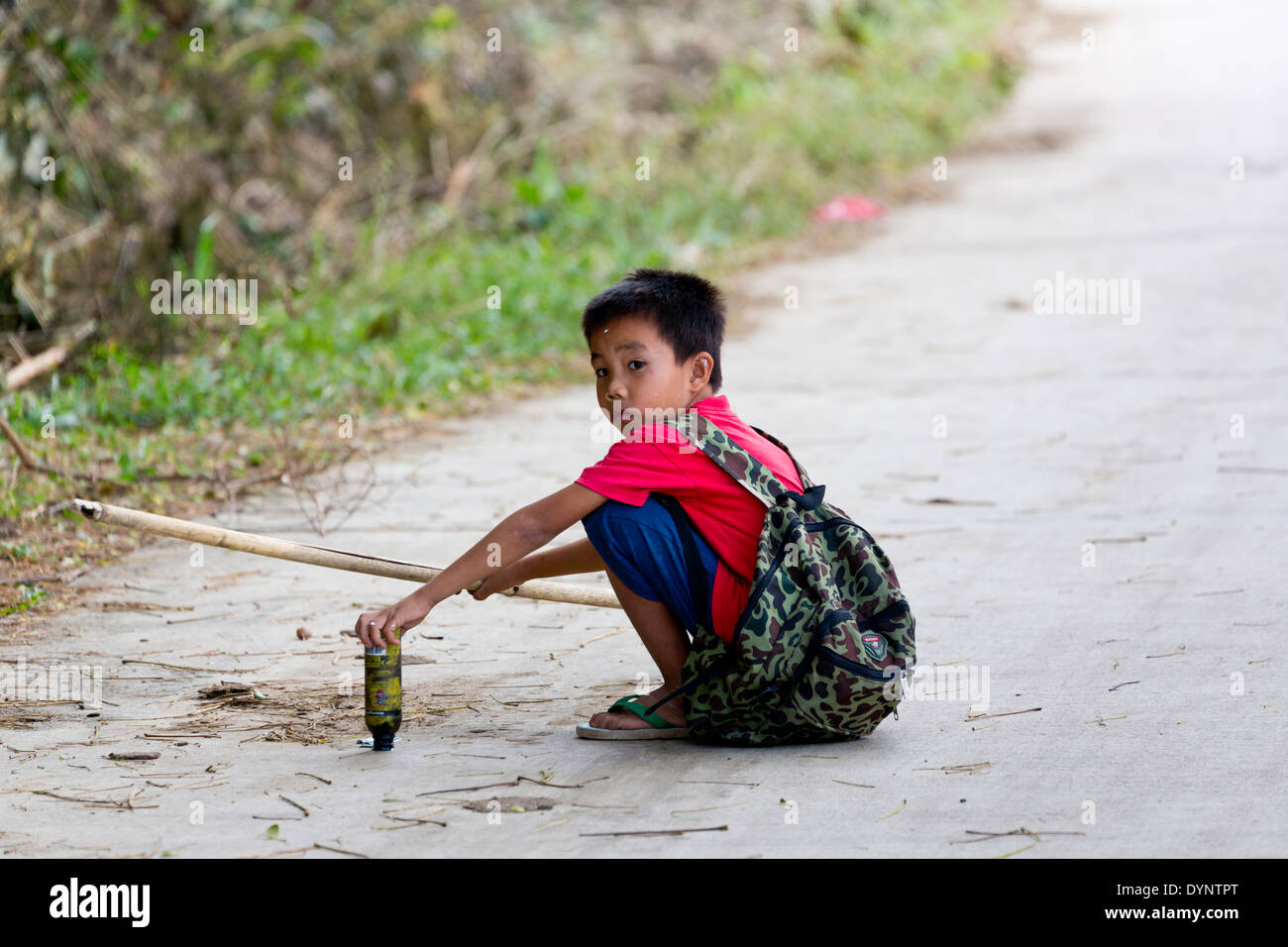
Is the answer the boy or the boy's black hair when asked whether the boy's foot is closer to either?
the boy

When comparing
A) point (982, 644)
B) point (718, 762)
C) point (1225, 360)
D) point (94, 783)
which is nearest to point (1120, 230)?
point (1225, 360)

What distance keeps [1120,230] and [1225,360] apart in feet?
10.3

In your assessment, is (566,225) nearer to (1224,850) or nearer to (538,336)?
(538,336)

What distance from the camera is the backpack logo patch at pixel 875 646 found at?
10.5ft

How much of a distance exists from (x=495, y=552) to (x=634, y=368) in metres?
0.51

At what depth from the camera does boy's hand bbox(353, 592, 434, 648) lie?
3.13 metres

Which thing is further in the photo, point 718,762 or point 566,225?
point 566,225

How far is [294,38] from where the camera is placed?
33.3 feet

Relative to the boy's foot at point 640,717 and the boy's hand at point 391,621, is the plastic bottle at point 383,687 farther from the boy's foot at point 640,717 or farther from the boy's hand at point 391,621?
the boy's foot at point 640,717

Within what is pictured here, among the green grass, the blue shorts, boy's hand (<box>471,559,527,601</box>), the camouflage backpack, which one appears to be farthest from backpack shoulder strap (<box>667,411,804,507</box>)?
the green grass

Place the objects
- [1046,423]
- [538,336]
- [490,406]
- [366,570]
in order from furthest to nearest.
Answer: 1. [538,336]
2. [490,406]
3. [1046,423]
4. [366,570]

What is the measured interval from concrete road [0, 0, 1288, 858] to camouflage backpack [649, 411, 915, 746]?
9 cm

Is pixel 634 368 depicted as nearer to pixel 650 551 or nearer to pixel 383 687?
pixel 650 551

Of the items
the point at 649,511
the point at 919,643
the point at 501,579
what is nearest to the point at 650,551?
the point at 649,511
